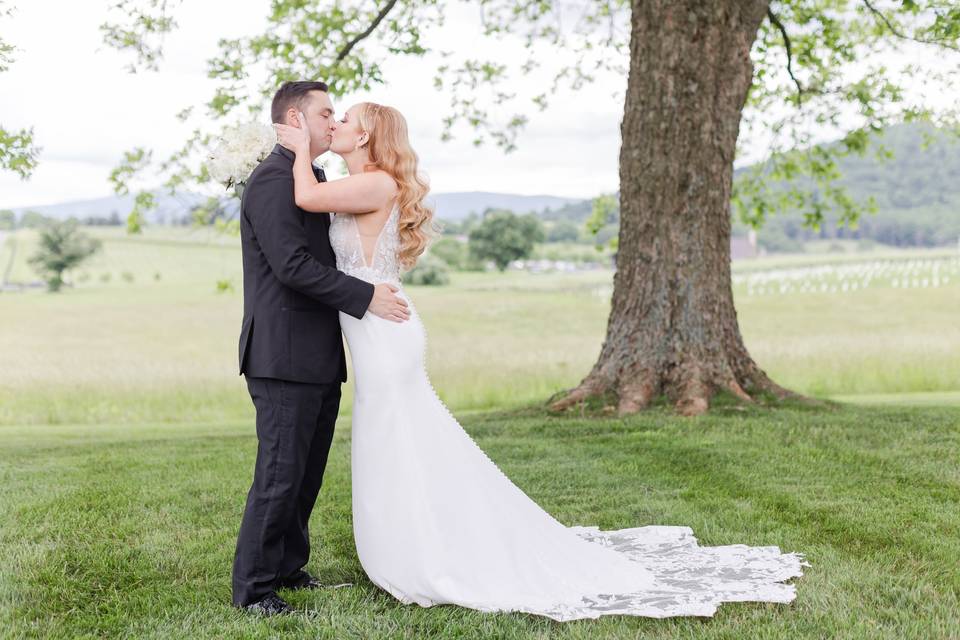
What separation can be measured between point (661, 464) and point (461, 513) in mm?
3940

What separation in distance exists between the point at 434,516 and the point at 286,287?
1.37 m

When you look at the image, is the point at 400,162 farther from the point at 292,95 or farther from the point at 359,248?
the point at 292,95

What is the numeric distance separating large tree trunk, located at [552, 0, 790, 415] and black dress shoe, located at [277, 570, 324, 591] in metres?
6.10

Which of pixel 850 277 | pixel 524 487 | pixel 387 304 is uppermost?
pixel 387 304

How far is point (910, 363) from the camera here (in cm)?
1880

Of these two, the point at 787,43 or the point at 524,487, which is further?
the point at 787,43

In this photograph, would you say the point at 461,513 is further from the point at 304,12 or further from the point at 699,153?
the point at 304,12

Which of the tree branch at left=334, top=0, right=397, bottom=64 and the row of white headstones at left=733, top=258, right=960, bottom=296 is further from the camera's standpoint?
the row of white headstones at left=733, top=258, right=960, bottom=296

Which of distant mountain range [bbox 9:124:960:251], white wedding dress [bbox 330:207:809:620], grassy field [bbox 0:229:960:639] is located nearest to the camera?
grassy field [bbox 0:229:960:639]

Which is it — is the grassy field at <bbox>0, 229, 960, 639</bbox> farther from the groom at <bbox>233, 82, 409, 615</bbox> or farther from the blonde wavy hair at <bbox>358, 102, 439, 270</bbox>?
the blonde wavy hair at <bbox>358, 102, 439, 270</bbox>

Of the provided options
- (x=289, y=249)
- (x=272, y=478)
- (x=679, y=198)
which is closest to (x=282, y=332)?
(x=289, y=249)

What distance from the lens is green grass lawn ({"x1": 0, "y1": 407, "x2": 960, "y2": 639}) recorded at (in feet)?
15.1

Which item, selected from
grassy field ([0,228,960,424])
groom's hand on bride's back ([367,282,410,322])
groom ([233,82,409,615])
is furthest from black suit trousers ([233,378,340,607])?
grassy field ([0,228,960,424])

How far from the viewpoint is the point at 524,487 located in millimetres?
7719
